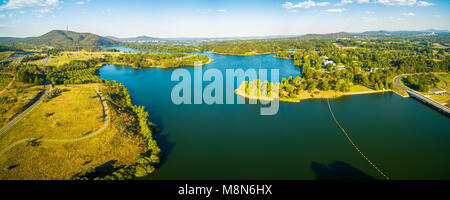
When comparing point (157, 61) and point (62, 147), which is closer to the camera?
point (62, 147)

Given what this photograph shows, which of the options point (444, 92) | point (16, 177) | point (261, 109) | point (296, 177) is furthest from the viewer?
point (444, 92)

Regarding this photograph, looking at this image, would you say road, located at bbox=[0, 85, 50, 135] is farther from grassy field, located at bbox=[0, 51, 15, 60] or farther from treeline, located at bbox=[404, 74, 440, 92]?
grassy field, located at bbox=[0, 51, 15, 60]

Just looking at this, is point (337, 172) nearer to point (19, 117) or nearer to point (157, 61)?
point (19, 117)

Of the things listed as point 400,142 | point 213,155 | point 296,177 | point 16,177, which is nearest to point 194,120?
point 213,155

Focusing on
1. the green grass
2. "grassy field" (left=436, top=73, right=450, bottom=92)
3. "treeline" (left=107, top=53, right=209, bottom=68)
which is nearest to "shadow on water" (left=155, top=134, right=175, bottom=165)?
the green grass

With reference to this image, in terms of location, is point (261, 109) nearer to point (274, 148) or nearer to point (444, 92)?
point (274, 148)

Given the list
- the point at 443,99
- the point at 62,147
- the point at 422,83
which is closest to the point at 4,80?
the point at 62,147
